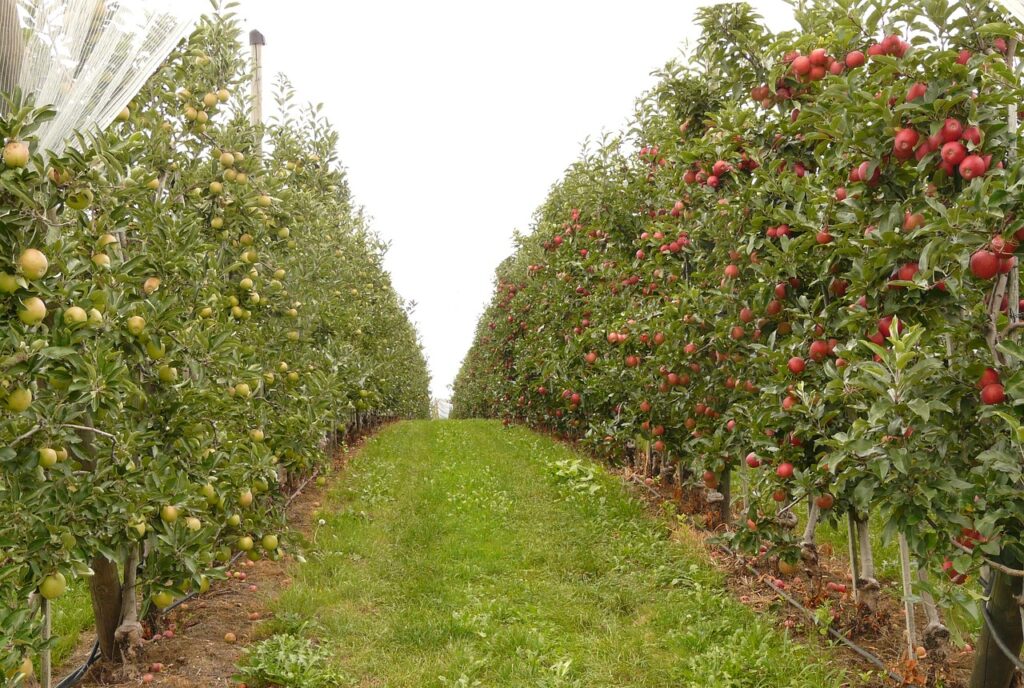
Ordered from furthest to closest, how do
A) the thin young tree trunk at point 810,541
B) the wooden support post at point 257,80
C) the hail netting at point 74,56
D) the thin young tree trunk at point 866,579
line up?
the wooden support post at point 257,80 → the thin young tree trunk at point 810,541 → the thin young tree trunk at point 866,579 → the hail netting at point 74,56

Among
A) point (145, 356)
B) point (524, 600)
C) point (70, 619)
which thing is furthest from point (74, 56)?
point (524, 600)

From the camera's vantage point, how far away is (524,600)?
5465 mm

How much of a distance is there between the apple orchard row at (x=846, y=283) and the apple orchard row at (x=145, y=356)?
2.93m

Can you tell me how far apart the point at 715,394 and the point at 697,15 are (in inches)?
109

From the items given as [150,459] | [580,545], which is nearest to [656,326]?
[580,545]

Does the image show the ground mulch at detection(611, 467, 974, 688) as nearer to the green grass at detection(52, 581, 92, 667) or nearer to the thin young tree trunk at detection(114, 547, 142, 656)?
the thin young tree trunk at detection(114, 547, 142, 656)

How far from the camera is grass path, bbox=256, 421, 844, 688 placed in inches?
168

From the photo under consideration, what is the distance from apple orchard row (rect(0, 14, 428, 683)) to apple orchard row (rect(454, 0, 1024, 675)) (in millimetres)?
2930

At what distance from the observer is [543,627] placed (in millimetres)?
4945

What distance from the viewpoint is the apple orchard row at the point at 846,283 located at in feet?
8.89

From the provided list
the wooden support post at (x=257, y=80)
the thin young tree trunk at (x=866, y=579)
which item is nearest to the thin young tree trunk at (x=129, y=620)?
the wooden support post at (x=257, y=80)

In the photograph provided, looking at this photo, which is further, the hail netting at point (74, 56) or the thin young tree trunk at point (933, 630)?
the thin young tree trunk at point (933, 630)

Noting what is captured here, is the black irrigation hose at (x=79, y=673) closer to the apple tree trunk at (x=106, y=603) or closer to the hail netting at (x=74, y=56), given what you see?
the apple tree trunk at (x=106, y=603)

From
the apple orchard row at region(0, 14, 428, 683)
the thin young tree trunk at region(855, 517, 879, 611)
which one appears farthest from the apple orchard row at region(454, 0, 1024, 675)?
the apple orchard row at region(0, 14, 428, 683)
